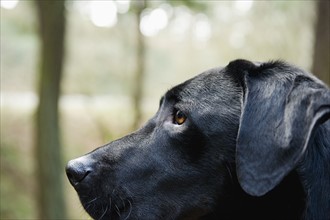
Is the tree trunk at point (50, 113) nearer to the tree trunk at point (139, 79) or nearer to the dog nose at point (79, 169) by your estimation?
the tree trunk at point (139, 79)

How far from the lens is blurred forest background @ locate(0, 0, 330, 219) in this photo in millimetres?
9844

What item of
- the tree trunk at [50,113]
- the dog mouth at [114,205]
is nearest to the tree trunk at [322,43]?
the dog mouth at [114,205]

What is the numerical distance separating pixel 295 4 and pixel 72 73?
7043mm

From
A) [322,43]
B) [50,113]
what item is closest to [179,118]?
[322,43]

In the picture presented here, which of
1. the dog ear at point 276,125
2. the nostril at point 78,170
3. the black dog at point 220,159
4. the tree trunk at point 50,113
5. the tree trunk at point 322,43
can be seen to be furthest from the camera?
the tree trunk at point 50,113

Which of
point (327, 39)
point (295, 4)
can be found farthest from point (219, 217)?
point (295, 4)

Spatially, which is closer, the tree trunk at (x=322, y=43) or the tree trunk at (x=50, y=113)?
the tree trunk at (x=322, y=43)

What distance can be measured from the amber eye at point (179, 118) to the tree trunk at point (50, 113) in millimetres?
6763

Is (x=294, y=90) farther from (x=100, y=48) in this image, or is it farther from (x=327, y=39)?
(x=100, y=48)

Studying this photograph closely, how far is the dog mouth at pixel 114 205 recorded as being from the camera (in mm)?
3033

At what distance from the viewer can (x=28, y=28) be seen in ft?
41.7

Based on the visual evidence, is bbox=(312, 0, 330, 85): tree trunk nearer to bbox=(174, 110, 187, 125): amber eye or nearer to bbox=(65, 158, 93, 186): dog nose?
bbox=(174, 110, 187, 125): amber eye

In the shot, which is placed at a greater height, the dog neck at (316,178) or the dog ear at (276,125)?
the dog ear at (276,125)

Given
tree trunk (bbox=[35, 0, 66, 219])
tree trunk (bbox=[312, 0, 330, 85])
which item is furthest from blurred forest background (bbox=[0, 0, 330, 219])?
Answer: tree trunk (bbox=[312, 0, 330, 85])
